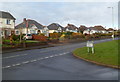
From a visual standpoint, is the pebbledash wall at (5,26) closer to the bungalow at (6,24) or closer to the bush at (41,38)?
the bungalow at (6,24)

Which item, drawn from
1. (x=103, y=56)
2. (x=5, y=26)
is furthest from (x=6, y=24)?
(x=103, y=56)

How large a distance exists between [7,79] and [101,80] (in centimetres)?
509

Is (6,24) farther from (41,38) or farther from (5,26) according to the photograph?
(41,38)

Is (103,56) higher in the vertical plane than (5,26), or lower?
lower

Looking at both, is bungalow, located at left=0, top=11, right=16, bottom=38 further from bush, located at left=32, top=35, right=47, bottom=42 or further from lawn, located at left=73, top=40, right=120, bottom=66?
lawn, located at left=73, top=40, right=120, bottom=66

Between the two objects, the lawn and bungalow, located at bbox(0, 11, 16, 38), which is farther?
bungalow, located at bbox(0, 11, 16, 38)

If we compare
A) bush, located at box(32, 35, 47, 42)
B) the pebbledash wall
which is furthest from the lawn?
the pebbledash wall

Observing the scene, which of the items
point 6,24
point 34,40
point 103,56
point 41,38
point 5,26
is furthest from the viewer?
point 6,24

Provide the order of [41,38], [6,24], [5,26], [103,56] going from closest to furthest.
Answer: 1. [103,56]
2. [41,38]
3. [5,26]
4. [6,24]

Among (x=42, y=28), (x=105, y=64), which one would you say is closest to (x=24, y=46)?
(x=105, y=64)

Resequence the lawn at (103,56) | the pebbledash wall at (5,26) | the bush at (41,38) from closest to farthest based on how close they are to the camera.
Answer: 1. the lawn at (103,56)
2. the bush at (41,38)
3. the pebbledash wall at (5,26)

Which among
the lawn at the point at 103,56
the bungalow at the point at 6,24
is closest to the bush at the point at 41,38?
the bungalow at the point at 6,24

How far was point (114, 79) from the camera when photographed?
7758 mm

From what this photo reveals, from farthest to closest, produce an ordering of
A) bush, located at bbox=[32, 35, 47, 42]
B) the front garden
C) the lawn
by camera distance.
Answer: bush, located at bbox=[32, 35, 47, 42]
the front garden
the lawn
